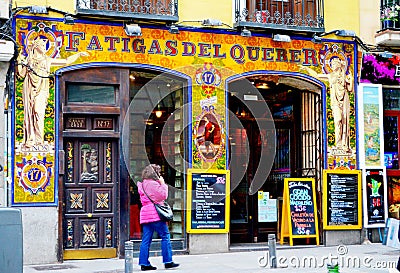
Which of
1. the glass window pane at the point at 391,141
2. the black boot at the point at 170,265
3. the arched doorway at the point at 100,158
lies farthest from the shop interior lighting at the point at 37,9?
the glass window pane at the point at 391,141

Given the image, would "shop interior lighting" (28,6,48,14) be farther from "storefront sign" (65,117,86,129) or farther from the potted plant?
the potted plant

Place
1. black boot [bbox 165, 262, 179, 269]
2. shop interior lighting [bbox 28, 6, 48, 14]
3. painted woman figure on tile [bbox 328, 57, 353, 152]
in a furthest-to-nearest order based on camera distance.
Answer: painted woman figure on tile [bbox 328, 57, 353, 152] → shop interior lighting [bbox 28, 6, 48, 14] → black boot [bbox 165, 262, 179, 269]

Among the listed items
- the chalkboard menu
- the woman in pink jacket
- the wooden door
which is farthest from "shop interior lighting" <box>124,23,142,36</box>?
the chalkboard menu

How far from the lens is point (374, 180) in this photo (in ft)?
57.2

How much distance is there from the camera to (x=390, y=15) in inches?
695

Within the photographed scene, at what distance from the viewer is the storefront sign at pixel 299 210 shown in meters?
16.9

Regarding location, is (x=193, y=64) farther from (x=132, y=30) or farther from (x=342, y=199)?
(x=342, y=199)

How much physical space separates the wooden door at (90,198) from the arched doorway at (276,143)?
10.2ft

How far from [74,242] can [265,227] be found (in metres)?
4.81

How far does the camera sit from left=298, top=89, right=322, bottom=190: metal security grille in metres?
17.3

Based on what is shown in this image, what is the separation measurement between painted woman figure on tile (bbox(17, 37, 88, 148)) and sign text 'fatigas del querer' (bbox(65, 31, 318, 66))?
546 mm

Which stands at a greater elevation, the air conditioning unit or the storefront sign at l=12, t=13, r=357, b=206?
the air conditioning unit

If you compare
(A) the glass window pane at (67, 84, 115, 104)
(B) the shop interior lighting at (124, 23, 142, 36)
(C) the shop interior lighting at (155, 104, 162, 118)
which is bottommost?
(C) the shop interior lighting at (155, 104, 162, 118)

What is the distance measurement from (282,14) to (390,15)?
2.71 metres
